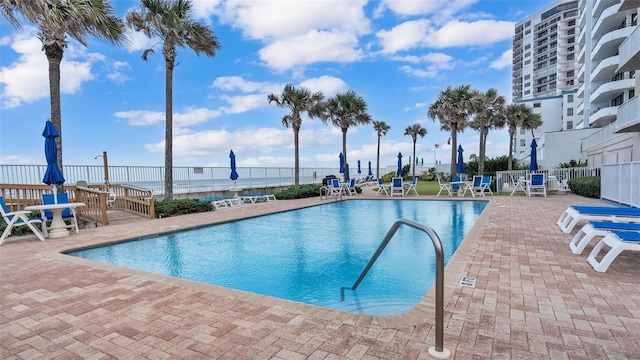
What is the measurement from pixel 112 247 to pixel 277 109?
47.3ft

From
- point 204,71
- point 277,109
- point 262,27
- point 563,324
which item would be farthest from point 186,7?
point 563,324

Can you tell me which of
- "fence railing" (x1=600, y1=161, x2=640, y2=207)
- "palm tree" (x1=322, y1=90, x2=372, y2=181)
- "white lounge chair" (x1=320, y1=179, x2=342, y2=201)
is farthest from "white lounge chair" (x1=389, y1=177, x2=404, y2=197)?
"fence railing" (x1=600, y1=161, x2=640, y2=207)

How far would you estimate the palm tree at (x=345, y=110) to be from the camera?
2192 centimetres

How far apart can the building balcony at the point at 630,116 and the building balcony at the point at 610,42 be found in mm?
15268

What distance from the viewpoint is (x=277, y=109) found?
19.7 m

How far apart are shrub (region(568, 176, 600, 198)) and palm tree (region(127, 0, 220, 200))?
54.7 ft

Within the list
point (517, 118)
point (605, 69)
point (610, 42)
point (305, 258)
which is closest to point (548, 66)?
point (605, 69)

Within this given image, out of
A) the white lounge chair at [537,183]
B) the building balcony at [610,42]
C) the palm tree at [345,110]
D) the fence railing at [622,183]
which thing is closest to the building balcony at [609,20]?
the building balcony at [610,42]

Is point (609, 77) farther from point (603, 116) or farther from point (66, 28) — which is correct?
point (66, 28)

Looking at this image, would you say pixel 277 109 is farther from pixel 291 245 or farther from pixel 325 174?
pixel 291 245

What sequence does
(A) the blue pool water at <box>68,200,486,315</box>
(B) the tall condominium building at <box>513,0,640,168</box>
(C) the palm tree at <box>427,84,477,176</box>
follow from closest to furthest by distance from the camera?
(A) the blue pool water at <box>68,200,486,315</box> → (B) the tall condominium building at <box>513,0,640,168</box> → (C) the palm tree at <box>427,84,477,176</box>

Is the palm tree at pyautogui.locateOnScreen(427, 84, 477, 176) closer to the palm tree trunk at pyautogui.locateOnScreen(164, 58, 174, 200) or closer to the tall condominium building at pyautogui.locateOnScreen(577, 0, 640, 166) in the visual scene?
the tall condominium building at pyautogui.locateOnScreen(577, 0, 640, 166)

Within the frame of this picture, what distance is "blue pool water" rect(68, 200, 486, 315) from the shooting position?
4.27m

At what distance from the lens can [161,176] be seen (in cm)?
1411
